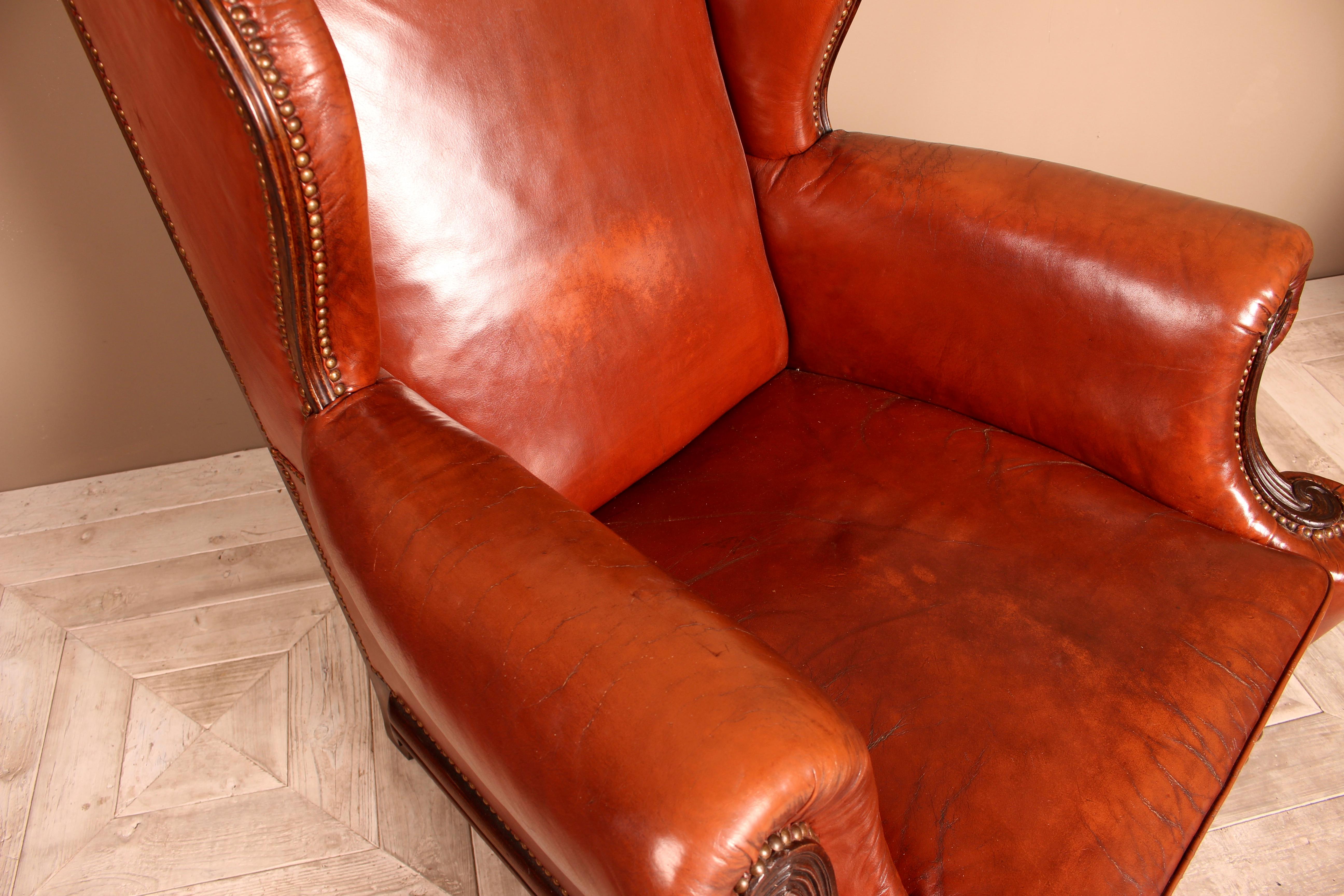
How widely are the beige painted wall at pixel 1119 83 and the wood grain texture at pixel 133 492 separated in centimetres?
118

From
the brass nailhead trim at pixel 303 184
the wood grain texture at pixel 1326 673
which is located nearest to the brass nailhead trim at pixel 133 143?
the brass nailhead trim at pixel 303 184

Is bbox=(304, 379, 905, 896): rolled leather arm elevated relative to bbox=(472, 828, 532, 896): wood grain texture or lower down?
elevated

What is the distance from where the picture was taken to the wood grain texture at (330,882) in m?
1.05

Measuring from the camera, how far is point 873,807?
0.56 metres

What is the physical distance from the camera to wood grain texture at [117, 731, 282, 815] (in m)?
1.13

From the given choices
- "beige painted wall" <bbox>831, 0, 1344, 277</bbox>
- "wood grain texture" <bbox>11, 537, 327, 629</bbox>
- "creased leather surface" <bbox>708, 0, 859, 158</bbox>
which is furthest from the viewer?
"beige painted wall" <bbox>831, 0, 1344, 277</bbox>

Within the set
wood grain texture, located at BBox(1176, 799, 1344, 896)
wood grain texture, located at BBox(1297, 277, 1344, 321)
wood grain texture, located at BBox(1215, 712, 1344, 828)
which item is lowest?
wood grain texture, located at BBox(1176, 799, 1344, 896)

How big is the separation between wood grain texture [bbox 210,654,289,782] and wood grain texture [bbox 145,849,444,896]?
13 centimetres

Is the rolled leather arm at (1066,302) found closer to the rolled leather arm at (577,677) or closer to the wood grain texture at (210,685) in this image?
the rolled leather arm at (577,677)

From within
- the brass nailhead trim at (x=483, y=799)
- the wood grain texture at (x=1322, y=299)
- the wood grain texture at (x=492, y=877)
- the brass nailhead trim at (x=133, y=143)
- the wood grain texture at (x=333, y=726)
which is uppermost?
the brass nailhead trim at (x=133, y=143)

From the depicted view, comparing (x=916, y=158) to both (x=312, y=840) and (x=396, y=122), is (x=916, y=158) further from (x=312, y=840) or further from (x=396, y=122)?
(x=312, y=840)

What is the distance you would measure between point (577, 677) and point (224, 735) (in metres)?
0.90

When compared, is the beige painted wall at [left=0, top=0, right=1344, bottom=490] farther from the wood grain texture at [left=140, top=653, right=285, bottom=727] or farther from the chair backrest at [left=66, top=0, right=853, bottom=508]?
the chair backrest at [left=66, top=0, right=853, bottom=508]

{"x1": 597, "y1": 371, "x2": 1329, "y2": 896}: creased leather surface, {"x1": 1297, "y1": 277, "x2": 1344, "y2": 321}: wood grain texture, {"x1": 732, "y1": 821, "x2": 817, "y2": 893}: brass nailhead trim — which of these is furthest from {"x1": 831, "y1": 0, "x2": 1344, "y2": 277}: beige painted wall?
{"x1": 732, "y1": 821, "x2": 817, "y2": 893}: brass nailhead trim
